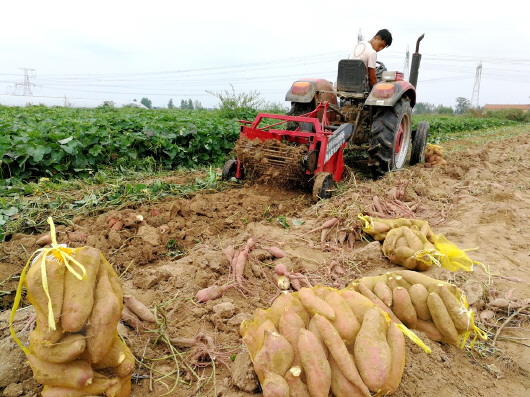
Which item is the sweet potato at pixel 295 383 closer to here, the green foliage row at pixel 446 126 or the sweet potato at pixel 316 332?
the sweet potato at pixel 316 332

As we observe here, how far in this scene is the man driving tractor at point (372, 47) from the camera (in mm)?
5965

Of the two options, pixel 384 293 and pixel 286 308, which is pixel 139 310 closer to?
pixel 286 308

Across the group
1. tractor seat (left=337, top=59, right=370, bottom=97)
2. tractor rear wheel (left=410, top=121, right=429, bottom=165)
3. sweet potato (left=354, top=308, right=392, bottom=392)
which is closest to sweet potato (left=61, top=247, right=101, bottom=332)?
sweet potato (left=354, top=308, right=392, bottom=392)

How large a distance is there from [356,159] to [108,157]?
4684mm

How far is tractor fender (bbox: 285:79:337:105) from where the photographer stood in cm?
634

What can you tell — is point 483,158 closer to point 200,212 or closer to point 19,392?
point 200,212

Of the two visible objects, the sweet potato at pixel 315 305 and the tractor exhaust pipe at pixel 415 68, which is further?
the tractor exhaust pipe at pixel 415 68

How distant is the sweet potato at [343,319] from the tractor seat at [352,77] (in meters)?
4.76

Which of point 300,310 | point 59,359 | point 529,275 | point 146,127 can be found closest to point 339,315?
point 300,310

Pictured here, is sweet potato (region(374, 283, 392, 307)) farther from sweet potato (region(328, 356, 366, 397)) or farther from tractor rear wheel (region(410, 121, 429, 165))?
tractor rear wheel (region(410, 121, 429, 165))

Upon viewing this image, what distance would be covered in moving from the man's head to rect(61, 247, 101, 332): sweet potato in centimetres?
566

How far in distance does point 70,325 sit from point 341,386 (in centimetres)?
115

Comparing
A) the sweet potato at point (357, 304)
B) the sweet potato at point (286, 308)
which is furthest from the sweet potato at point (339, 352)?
the sweet potato at point (357, 304)

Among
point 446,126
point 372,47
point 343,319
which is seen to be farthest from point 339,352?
point 446,126
